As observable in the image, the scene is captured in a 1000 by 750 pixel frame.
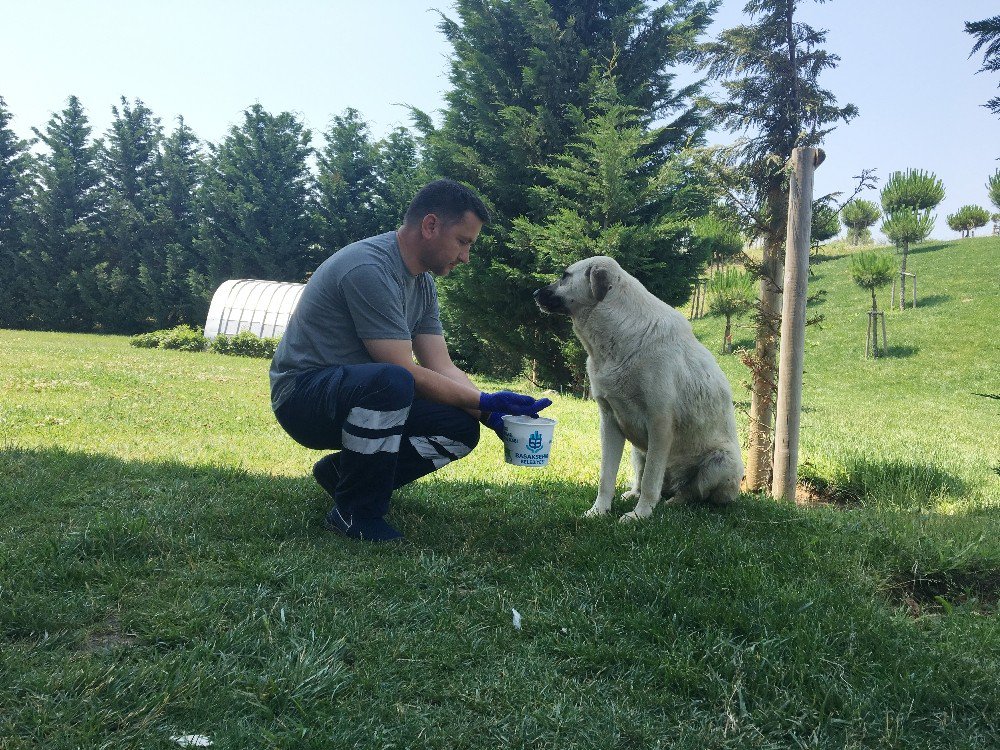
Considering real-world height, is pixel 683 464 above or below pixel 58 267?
below

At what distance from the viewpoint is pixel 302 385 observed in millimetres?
3363

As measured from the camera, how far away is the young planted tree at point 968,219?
30627mm

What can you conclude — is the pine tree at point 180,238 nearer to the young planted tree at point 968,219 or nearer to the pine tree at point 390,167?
the pine tree at point 390,167

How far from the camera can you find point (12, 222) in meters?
29.6

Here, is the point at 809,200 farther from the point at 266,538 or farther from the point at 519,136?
the point at 519,136

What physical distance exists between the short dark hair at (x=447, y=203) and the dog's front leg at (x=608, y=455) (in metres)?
1.38

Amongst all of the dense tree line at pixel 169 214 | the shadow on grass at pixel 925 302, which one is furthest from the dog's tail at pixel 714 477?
the dense tree line at pixel 169 214

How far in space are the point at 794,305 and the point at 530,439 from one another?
2788 mm

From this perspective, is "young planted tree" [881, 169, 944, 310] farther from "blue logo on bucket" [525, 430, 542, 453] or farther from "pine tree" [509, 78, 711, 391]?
"blue logo on bucket" [525, 430, 542, 453]

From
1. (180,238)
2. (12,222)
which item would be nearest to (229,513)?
(180,238)

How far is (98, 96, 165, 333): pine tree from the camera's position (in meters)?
27.5

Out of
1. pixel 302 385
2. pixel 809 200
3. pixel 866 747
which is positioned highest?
pixel 809 200

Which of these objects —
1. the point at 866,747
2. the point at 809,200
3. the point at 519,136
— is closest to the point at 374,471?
the point at 866,747

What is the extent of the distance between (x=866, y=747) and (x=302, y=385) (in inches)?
111
